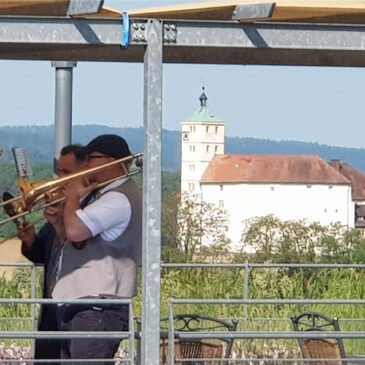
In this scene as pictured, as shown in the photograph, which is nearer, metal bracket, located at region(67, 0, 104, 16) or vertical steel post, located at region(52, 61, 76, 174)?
metal bracket, located at region(67, 0, 104, 16)

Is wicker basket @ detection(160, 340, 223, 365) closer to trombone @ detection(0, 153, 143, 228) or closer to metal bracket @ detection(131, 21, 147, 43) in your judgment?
trombone @ detection(0, 153, 143, 228)

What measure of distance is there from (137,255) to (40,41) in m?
1.49

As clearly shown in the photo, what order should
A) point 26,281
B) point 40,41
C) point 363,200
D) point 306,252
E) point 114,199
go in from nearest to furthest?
point 40,41
point 114,199
point 26,281
point 306,252
point 363,200

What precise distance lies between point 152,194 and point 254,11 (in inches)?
29.9

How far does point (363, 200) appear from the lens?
57.5m

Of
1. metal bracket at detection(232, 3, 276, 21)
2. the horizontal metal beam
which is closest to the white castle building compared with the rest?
the horizontal metal beam

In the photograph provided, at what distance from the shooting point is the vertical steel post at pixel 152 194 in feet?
16.9

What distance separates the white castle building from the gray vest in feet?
126

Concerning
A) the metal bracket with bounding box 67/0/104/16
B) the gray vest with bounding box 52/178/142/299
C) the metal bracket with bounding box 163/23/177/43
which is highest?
the metal bracket with bounding box 67/0/104/16

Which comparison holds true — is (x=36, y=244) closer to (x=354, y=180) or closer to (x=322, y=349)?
(x=322, y=349)

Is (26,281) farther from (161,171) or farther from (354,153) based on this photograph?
(354,153)

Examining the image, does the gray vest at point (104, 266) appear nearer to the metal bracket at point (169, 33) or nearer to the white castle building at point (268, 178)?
the metal bracket at point (169, 33)

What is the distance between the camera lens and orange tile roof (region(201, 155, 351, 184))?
201 feet

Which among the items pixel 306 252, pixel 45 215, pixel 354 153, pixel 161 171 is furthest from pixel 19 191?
pixel 354 153
